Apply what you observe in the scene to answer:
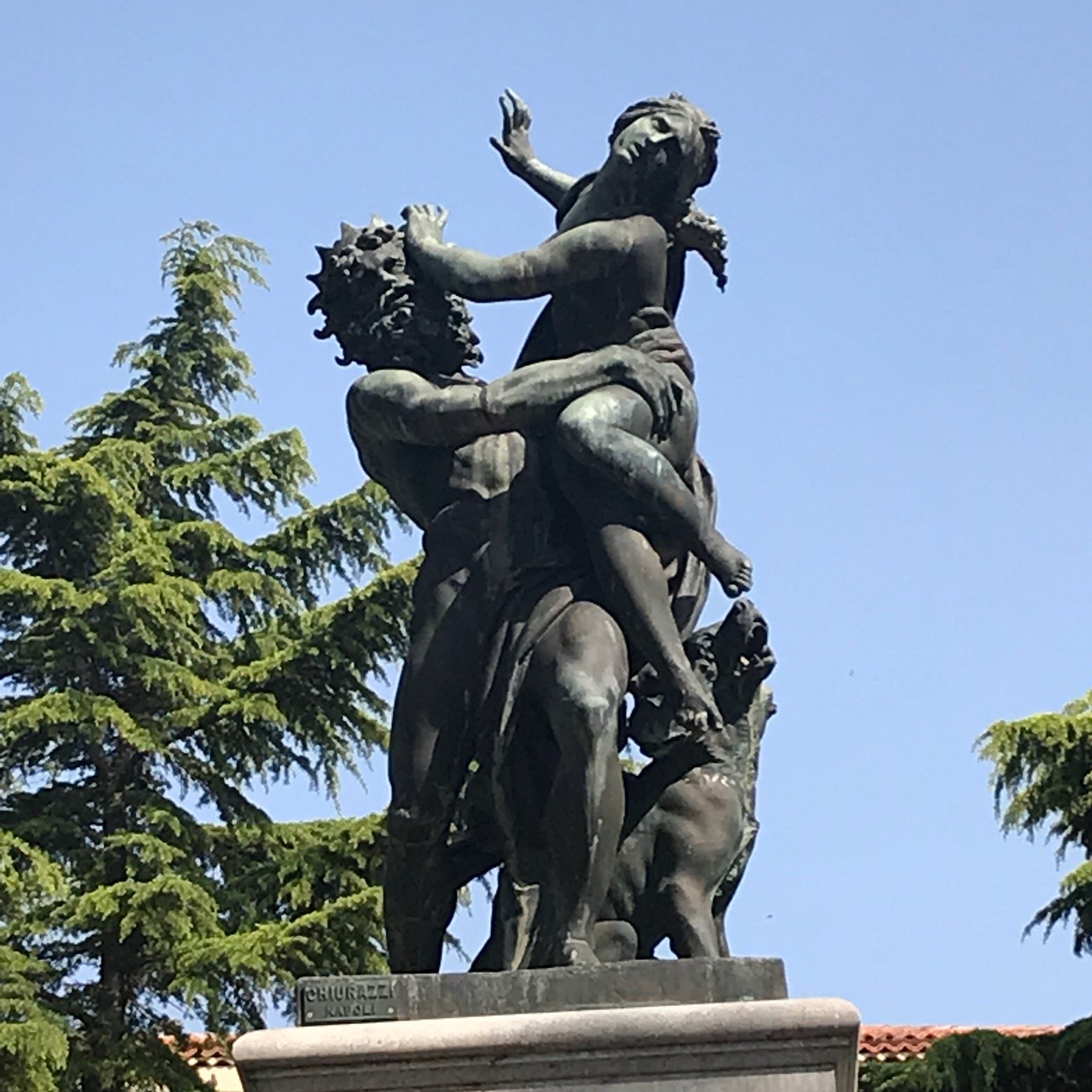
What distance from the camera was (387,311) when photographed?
5523 millimetres

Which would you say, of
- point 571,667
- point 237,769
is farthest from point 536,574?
point 237,769

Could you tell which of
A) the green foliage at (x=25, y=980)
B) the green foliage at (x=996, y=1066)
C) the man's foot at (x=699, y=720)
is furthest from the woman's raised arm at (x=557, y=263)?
the green foliage at (x=996, y=1066)

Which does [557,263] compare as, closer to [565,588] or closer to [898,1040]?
[565,588]

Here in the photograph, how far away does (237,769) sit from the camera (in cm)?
1641

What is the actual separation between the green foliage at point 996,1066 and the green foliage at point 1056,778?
3.39 ft

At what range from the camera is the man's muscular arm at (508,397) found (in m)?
5.18

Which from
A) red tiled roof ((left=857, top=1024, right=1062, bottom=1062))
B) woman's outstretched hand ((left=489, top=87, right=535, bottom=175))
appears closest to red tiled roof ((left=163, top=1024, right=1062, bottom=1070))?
red tiled roof ((left=857, top=1024, right=1062, bottom=1062))

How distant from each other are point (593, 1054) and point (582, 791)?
68 cm

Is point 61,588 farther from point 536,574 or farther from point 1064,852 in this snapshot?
point 536,574

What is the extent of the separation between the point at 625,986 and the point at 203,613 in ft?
43.0

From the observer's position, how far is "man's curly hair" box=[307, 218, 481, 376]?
5.51m

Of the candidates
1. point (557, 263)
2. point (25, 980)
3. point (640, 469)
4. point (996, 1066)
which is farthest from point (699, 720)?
point (996, 1066)

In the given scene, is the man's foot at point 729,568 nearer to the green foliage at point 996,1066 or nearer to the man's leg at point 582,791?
the man's leg at point 582,791

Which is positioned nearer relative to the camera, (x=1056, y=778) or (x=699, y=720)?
(x=699, y=720)
